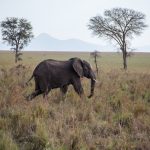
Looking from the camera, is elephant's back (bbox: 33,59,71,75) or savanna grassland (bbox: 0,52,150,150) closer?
savanna grassland (bbox: 0,52,150,150)

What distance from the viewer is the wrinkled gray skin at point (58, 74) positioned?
952 centimetres

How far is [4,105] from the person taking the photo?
756cm

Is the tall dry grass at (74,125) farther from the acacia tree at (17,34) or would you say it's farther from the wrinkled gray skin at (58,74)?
the acacia tree at (17,34)

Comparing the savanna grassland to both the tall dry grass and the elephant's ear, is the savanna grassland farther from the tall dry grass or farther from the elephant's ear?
the elephant's ear

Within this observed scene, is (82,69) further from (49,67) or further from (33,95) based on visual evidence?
(33,95)

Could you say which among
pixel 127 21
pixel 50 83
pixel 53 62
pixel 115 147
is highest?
pixel 127 21

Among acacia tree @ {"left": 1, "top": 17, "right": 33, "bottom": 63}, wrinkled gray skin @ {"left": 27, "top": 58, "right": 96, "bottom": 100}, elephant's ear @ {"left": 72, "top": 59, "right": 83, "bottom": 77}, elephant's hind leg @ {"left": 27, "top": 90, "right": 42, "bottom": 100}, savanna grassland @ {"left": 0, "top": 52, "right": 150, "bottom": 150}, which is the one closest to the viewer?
savanna grassland @ {"left": 0, "top": 52, "right": 150, "bottom": 150}

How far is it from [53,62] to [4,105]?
284cm

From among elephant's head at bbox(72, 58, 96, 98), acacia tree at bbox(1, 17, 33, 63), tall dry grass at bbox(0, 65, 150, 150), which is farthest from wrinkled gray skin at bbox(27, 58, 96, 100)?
acacia tree at bbox(1, 17, 33, 63)

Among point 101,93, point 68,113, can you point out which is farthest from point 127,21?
point 68,113

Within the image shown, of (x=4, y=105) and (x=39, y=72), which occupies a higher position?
(x=39, y=72)

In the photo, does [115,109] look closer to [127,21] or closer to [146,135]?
[146,135]

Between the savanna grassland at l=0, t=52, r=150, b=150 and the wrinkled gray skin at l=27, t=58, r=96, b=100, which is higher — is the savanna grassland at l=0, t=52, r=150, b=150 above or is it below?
below

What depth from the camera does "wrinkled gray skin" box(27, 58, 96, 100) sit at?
375 inches
